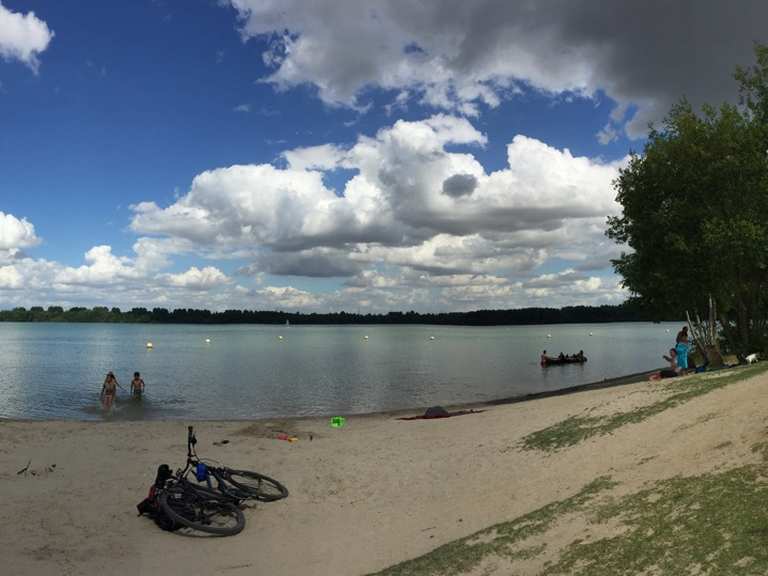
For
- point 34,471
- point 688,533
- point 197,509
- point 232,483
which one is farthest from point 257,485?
point 688,533

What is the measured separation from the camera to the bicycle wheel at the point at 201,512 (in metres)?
11.4

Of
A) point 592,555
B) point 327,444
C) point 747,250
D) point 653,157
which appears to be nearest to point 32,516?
point 327,444

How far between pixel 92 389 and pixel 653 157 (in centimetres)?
4232

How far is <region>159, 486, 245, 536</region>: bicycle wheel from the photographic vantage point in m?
11.4

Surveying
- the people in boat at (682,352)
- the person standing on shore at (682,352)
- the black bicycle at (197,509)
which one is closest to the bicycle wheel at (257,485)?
the black bicycle at (197,509)

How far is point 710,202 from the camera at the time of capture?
27.1 m

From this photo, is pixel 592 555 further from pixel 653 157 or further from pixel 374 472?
pixel 653 157

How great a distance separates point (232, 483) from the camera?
526 inches

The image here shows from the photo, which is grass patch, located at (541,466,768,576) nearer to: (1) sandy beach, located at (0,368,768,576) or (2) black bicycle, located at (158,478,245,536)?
(1) sandy beach, located at (0,368,768,576)

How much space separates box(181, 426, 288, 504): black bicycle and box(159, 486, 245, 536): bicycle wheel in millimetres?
233

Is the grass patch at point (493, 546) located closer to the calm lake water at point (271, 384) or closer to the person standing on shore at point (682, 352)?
the person standing on shore at point (682, 352)

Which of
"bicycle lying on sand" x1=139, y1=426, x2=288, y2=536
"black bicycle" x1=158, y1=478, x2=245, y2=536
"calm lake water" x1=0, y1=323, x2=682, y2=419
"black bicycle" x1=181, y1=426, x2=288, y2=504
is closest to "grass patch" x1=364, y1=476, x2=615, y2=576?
"black bicycle" x1=158, y1=478, x2=245, y2=536

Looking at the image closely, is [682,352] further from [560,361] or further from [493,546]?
[560,361]

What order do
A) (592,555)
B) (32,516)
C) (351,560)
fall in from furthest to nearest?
(32,516) → (351,560) → (592,555)
